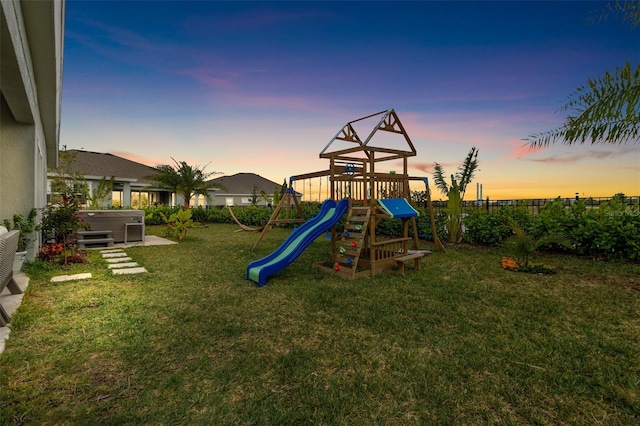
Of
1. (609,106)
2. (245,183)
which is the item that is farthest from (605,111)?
(245,183)

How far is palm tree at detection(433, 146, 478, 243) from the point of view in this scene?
9.17m

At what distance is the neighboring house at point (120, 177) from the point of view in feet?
65.8

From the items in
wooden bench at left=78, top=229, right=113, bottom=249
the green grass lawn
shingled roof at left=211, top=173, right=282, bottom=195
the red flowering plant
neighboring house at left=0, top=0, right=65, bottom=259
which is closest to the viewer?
the green grass lawn

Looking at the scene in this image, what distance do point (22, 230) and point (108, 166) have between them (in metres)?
19.9

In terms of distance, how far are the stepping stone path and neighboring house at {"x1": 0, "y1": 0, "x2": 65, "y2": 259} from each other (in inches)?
58.0

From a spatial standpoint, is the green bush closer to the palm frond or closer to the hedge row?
the hedge row

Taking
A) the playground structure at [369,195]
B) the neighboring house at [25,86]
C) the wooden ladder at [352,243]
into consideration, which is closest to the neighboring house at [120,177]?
the neighboring house at [25,86]

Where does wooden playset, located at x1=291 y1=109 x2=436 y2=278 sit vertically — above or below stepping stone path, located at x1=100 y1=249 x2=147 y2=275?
above

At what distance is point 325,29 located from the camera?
9945 millimetres

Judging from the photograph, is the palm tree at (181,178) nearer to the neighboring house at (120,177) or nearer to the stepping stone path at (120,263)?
the neighboring house at (120,177)

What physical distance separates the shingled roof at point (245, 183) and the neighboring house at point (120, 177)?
7.94 meters

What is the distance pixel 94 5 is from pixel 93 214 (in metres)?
6.39

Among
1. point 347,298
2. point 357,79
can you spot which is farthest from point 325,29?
point 347,298

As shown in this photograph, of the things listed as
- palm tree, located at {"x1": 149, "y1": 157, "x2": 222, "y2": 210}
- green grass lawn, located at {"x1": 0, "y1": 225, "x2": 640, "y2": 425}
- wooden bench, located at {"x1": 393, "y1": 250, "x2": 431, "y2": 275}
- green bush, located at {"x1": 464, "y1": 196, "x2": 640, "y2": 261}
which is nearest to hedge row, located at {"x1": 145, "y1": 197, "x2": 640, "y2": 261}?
green bush, located at {"x1": 464, "y1": 196, "x2": 640, "y2": 261}
